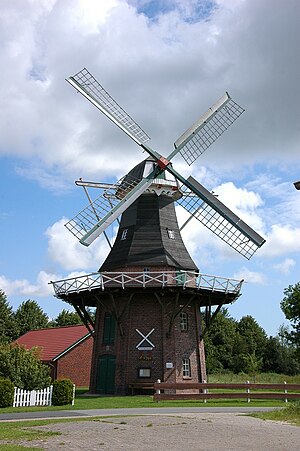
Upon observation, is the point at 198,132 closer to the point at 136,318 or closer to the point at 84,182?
the point at 84,182

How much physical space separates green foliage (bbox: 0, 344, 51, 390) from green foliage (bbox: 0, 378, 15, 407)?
4.88 ft

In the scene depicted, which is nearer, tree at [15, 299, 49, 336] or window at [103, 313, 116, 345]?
window at [103, 313, 116, 345]

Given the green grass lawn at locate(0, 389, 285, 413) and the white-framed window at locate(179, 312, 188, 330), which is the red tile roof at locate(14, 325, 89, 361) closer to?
the white-framed window at locate(179, 312, 188, 330)

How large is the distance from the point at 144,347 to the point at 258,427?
43.5ft

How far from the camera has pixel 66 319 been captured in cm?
6031

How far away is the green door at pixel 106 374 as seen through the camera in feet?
83.6

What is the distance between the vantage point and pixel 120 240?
27609 mm

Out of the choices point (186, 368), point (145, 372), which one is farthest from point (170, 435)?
point (186, 368)

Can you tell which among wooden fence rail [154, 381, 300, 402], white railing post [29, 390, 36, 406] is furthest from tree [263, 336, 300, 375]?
white railing post [29, 390, 36, 406]

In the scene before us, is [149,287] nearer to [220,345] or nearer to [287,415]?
[287,415]

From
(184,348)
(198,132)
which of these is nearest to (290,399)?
(184,348)

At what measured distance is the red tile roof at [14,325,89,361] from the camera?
34.7 metres

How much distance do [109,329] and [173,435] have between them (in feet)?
53.0

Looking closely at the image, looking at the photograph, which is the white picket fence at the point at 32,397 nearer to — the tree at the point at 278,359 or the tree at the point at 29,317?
the tree at the point at 29,317
